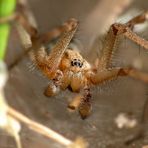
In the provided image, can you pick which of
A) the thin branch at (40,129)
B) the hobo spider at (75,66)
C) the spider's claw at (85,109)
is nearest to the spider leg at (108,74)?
the hobo spider at (75,66)

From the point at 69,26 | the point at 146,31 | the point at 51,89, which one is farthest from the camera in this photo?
the point at 146,31

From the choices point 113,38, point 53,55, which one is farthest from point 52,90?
point 113,38

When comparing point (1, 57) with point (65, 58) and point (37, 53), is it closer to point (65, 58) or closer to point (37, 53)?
point (37, 53)

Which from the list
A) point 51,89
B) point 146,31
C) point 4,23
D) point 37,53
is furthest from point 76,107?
point 4,23

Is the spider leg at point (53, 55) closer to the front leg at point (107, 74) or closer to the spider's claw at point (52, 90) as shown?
the spider's claw at point (52, 90)

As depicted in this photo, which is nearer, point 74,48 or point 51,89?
point 51,89

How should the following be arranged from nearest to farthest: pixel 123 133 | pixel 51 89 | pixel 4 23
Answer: pixel 4 23, pixel 51 89, pixel 123 133

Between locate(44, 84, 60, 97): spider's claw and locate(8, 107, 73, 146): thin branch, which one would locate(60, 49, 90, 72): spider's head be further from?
locate(8, 107, 73, 146): thin branch

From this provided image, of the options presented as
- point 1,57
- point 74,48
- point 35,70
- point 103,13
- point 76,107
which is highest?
point 103,13
